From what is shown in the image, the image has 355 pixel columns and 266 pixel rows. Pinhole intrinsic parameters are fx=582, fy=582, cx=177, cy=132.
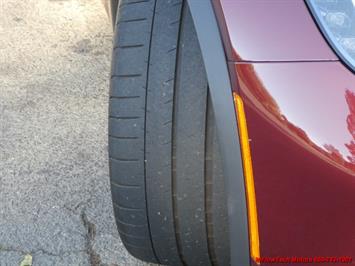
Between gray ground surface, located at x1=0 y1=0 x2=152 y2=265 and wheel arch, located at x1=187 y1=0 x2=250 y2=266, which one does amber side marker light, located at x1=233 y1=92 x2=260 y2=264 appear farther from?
gray ground surface, located at x1=0 y1=0 x2=152 y2=265

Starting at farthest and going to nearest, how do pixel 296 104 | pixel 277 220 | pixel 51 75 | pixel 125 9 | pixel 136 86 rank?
1. pixel 51 75
2. pixel 125 9
3. pixel 136 86
4. pixel 277 220
5. pixel 296 104

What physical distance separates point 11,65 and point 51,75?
278 millimetres

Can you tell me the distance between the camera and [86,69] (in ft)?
10.7

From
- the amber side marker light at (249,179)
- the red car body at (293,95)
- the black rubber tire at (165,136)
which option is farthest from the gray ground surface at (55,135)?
the red car body at (293,95)

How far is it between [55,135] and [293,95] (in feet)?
5.47

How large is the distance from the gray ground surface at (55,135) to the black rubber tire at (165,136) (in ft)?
1.63

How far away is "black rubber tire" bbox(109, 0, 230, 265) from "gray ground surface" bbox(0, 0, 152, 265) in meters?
0.50

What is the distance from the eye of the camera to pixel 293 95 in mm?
1307

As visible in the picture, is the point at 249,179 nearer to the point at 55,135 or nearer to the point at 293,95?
the point at 293,95

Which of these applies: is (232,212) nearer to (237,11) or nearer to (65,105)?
(237,11)

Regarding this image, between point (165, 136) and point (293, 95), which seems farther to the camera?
point (165, 136)

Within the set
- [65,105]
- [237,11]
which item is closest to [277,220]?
[237,11]

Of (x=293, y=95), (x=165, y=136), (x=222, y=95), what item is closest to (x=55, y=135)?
(x=165, y=136)

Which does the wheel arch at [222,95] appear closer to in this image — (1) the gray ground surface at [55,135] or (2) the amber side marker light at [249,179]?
(2) the amber side marker light at [249,179]
